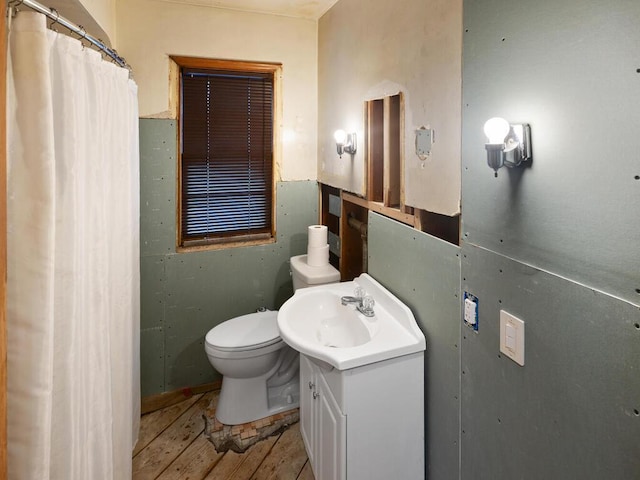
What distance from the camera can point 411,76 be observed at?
1438mm

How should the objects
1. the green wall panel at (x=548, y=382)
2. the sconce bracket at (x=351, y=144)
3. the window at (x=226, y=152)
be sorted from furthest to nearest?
1. the window at (x=226, y=152)
2. the sconce bracket at (x=351, y=144)
3. the green wall panel at (x=548, y=382)

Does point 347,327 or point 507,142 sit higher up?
point 507,142

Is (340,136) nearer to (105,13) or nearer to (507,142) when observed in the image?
(507,142)

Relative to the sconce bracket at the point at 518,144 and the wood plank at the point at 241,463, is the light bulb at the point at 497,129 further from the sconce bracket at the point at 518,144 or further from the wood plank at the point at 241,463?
the wood plank at the point at 241,463

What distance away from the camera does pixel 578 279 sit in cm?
81

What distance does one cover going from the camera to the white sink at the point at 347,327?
1311mm

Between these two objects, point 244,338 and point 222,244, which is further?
point 222,244

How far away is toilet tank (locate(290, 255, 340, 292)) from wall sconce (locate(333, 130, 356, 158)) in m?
0.72

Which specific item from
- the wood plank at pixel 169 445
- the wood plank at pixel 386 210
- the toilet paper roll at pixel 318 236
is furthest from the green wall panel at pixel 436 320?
the wood plank at pixel 169 445

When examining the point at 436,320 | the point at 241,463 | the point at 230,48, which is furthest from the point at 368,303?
the point at 230,48

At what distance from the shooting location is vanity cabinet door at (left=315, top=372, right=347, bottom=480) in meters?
1.32

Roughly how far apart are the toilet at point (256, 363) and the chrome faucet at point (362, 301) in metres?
0.53

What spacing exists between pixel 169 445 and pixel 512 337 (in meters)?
1.93

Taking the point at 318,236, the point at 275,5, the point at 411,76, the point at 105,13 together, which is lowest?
the point at 318,236
